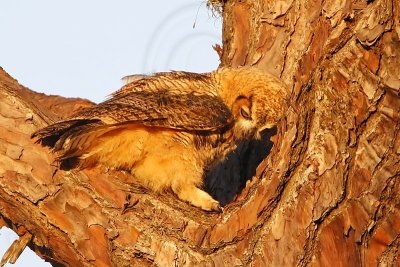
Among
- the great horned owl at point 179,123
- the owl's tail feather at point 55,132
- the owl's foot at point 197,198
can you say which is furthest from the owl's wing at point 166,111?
the owl's foot at point 197,198

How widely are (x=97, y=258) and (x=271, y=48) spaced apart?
1808 millimetres

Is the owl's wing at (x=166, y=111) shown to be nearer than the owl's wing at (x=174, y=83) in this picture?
Yes

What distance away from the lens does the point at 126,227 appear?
333 cm

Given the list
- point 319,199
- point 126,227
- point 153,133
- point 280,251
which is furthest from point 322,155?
point 153,133

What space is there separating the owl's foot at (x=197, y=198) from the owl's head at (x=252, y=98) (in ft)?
1.54

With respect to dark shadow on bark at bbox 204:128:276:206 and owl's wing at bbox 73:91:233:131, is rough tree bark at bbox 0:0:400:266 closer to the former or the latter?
owl's wing at bbox 73:91:233:131

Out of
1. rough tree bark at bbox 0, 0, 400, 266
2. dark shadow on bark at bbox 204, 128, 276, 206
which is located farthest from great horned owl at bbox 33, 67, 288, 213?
rough tree bark at bbox 0, 0, 400, 266

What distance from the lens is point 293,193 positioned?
3232 mm

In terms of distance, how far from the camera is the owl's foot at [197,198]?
4.21 meters

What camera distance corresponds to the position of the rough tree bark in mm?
3201

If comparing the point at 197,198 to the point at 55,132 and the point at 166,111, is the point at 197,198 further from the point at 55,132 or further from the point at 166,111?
the point at 55,132

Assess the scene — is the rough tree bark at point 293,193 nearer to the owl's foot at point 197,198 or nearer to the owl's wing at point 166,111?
the owl's wing at point 166,111

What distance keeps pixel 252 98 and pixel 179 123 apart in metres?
0.56

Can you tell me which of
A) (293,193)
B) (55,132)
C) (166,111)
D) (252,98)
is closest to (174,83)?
(166,111)
